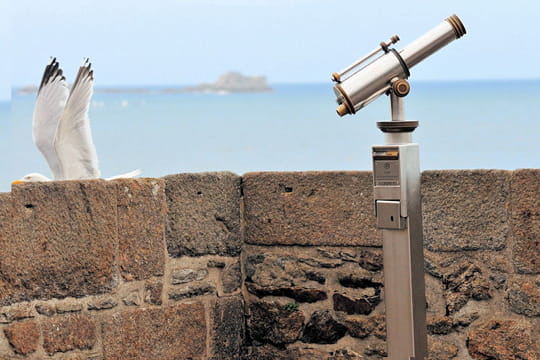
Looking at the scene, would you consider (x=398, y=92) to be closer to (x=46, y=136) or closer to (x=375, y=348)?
(x=375, y=348)

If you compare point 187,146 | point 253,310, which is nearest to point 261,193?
point 253,310

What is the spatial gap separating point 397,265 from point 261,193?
667 mm

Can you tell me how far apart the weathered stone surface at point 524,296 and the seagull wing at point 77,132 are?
1.47m

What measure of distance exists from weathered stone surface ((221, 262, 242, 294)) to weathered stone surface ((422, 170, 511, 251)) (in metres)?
0.61

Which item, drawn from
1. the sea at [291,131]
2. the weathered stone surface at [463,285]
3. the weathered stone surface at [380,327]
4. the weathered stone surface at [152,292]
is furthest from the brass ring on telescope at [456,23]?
the sea at [291,131]

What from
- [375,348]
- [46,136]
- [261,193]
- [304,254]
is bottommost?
[375,348]

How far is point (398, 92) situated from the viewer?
2.01 m

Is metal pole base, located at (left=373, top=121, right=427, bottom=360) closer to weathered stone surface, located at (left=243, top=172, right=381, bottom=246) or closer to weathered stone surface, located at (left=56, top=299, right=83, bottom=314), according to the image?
weathered stone surface, located at (left=243, top=172, right=381, bottom=246)

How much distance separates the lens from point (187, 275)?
255cm

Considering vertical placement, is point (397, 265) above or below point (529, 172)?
below

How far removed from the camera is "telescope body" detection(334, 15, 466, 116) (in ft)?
6.59

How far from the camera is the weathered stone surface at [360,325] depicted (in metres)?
2.52

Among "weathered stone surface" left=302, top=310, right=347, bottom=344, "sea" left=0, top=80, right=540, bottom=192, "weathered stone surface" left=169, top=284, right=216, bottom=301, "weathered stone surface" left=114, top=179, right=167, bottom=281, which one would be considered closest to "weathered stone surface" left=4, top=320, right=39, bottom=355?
"weathered stone surface" left=114, top=179, right=167, bottom=281

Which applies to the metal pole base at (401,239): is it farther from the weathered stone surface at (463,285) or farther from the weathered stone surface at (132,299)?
the weathered stone surface at (132,299)
